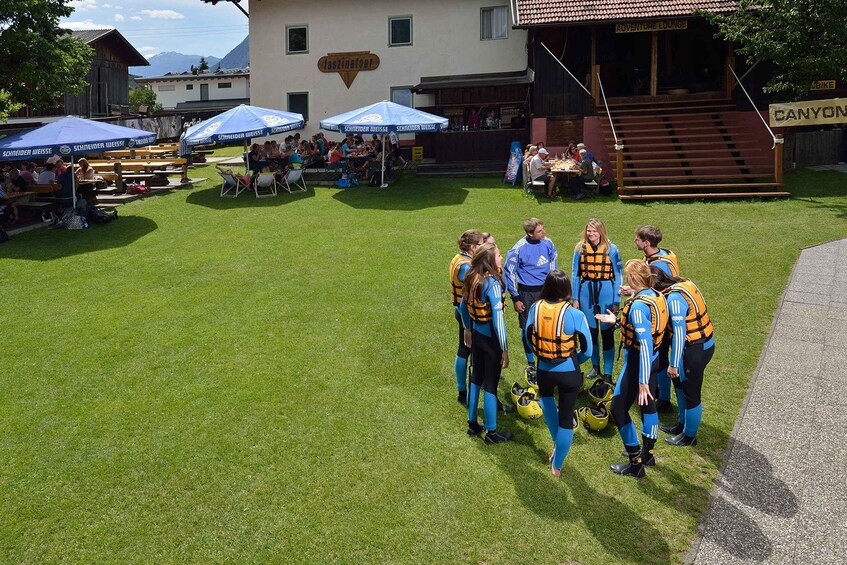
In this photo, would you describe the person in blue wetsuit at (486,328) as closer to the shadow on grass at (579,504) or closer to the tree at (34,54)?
the shadow on grass at (579,504)

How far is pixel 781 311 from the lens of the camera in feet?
32.7

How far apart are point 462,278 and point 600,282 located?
Answer: 1.82m

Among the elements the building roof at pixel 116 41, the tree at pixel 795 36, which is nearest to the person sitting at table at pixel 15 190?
the tree at pixel 795 36

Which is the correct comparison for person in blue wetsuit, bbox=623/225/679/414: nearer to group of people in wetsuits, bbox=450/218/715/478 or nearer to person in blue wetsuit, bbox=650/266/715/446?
group of people in wetsuits, bbox=450/218/715/478

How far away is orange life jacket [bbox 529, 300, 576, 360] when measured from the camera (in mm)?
5602

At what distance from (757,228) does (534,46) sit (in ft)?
32.5

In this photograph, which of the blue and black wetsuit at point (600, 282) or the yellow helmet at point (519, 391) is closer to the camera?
the yellow helmet at point (519, 391)

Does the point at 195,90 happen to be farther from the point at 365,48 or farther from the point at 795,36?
the point at 795,36

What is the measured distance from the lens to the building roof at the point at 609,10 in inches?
769

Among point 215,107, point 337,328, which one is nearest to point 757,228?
point 337,328

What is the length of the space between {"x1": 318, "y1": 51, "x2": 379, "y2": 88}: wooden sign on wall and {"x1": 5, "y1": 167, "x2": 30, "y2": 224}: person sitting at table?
14.4 metres

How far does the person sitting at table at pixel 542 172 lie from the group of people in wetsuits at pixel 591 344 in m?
10.9

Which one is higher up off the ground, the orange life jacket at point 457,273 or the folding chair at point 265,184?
the folding chair at point 265,184

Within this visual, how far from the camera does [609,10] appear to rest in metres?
20.0
